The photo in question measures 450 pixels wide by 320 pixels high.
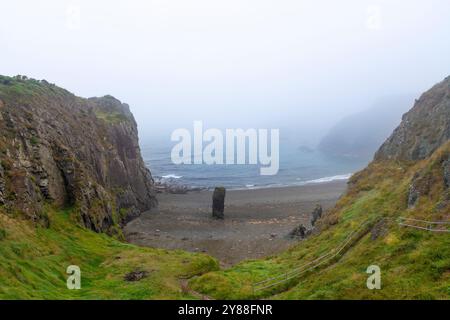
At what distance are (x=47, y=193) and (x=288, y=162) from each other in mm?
152903

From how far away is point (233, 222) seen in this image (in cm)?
7812

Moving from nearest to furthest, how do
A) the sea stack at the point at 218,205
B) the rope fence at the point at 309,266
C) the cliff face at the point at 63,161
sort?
A: the rope fence at the point at 309,266
the cliff face at the point at 63,161
the sea stack at the point at 218,205

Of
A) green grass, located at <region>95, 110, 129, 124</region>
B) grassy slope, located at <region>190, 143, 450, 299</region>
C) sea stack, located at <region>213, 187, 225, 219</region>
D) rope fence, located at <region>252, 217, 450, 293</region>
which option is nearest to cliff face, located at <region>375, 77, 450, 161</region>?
grassy slope, located at <region>190, 143, 450, 299</region>

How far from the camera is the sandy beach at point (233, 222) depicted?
2395 inches

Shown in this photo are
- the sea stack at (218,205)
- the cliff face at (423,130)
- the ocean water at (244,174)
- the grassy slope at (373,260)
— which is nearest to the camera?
the grassy slope at (373,260)

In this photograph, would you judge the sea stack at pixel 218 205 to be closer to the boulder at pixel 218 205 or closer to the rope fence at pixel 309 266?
the boulder at pixel 218 205

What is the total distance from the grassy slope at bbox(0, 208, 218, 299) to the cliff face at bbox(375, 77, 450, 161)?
31861mm

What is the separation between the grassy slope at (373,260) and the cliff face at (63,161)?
25723 mm

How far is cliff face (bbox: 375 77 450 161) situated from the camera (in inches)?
1845

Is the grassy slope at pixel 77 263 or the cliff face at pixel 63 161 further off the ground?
the cliff face at pixel 63 161

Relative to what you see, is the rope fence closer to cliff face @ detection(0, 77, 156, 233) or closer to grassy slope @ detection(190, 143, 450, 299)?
grassy slope @ detection(190, 143, 450, 299)
